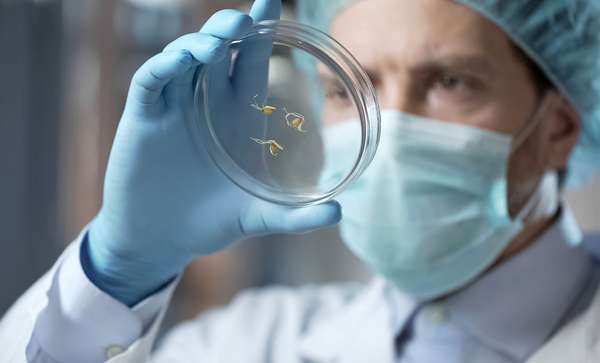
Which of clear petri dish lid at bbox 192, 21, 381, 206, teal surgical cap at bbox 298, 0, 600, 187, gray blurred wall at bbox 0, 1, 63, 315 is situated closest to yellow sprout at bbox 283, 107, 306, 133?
clear petri dish lid at bbox 192, 21, 381, 206

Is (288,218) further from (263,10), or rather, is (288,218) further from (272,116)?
(263,10)

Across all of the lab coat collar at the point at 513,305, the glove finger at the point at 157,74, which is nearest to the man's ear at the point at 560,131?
the lab coat collar at the point at 513,305

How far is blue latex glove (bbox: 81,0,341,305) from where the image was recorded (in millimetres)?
793

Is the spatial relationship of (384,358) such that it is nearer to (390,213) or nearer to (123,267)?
(390,213)

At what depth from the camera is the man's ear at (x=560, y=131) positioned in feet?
4.06

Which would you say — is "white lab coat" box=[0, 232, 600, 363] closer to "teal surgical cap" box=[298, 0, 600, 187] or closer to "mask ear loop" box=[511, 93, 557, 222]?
"mask ear loop" box=[511, 93, 557, 222]

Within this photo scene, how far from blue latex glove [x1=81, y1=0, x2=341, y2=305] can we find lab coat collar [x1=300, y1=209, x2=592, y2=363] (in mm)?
474

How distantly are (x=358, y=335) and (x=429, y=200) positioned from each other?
0.35 metres

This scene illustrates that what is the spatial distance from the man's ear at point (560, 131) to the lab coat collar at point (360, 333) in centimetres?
39

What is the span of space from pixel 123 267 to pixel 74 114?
112cm

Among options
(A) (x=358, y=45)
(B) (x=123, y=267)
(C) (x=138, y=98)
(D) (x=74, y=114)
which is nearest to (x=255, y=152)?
(C) (x=138, y=98)

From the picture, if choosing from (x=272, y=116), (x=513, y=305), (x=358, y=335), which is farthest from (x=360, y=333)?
(x=272, y=116)

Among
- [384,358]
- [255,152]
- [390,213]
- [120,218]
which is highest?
[255,152]

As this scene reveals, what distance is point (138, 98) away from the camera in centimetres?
80
